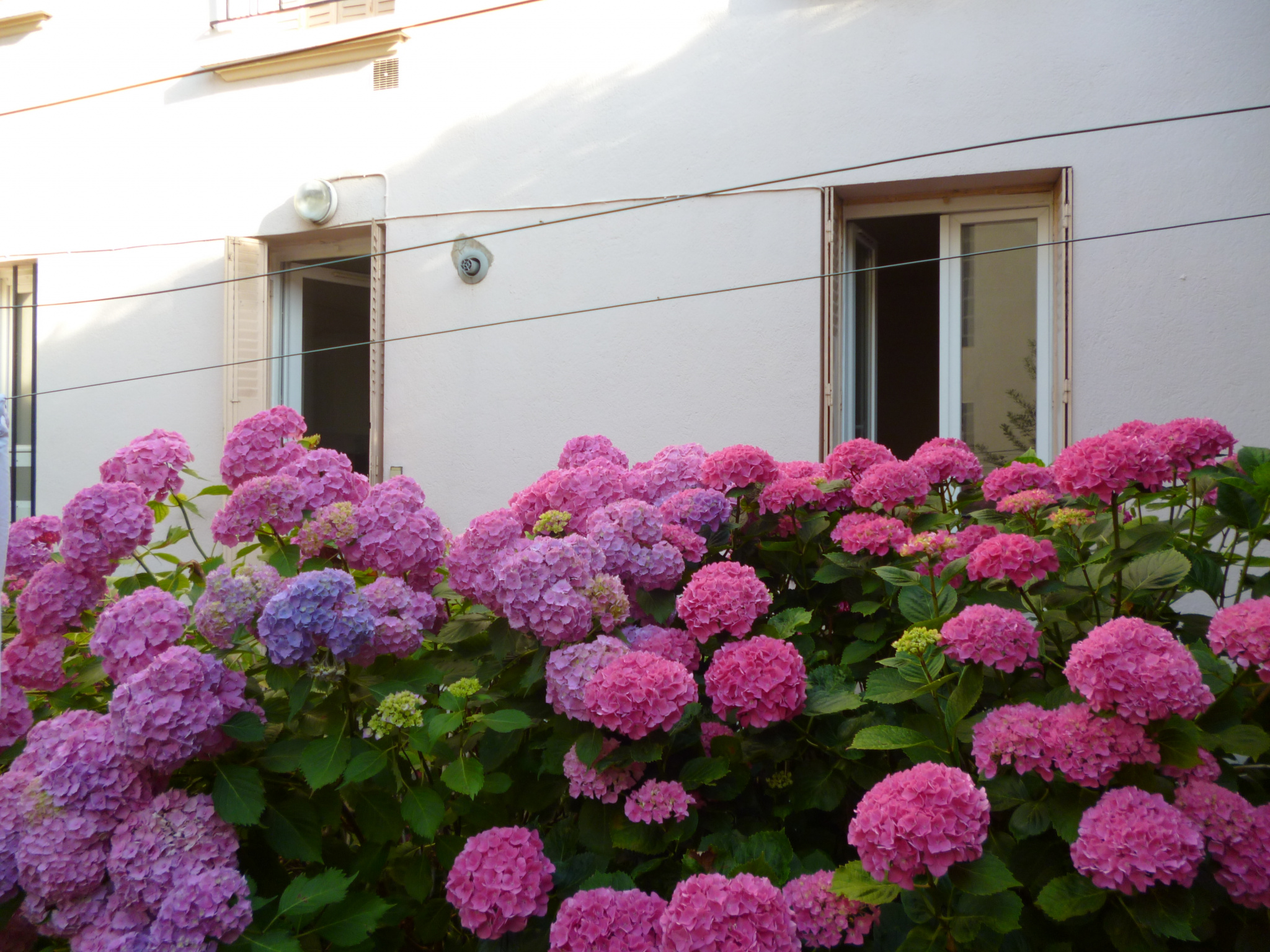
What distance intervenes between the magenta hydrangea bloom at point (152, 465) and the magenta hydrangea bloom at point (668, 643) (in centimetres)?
104

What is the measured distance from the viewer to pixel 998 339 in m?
4.27

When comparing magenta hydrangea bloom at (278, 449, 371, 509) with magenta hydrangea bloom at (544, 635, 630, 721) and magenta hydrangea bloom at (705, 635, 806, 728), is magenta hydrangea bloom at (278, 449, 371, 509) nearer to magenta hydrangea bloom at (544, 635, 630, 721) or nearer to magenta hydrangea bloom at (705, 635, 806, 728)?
magenta hydrangea bloom at (544, 635, 630, 721)

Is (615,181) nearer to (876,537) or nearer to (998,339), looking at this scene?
(998,339)

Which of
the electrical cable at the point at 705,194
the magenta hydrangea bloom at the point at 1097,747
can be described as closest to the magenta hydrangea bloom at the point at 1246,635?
the magenta hydrangea bloom at the point at 1097,747

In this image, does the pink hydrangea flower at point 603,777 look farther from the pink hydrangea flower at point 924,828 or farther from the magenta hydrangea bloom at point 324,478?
the magenta hydrangea bloom at point 324,478

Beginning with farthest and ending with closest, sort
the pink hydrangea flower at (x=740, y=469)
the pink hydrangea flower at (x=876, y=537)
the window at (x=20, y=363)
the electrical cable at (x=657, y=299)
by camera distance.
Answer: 1. the window at (x=20, y=363)
2. the electrical cable at (x=657, y=299)
3. the pink hydrangea flower at (x=740, y=469)
4. the pink hydrangea flower at (x=876, y=537)

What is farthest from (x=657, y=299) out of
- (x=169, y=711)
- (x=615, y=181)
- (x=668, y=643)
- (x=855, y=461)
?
(x=169, y=711)

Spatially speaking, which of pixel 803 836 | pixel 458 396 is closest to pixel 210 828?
pixel 803 836

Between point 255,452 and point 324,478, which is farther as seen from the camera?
point 255,452

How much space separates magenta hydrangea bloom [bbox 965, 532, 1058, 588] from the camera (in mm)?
1484

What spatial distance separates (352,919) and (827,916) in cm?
68

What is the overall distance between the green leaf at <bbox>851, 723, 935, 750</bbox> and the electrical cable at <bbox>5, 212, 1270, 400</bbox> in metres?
2.74

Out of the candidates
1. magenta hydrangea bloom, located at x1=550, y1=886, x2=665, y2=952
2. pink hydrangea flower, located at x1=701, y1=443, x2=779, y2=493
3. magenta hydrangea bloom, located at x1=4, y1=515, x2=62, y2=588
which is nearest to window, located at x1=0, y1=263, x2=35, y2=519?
magenta hydrangea bloom, located at x1=4, y1=515, x2=62, y2=588

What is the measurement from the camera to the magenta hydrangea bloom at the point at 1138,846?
1.11 meters
